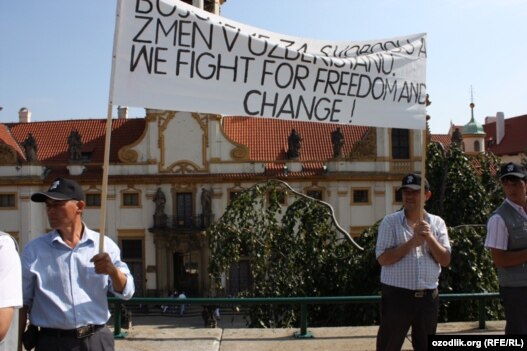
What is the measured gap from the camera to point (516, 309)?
177 inches

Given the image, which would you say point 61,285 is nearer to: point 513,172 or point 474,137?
point 513,172

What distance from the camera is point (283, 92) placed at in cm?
525

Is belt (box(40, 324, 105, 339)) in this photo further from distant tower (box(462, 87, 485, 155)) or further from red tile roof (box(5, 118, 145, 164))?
distant tower (box(462, 87, 485, 155))

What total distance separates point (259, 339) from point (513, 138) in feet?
206

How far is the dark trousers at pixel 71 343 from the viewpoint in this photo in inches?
141

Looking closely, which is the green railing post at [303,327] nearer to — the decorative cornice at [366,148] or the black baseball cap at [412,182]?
the black baseball cap at [412,182]

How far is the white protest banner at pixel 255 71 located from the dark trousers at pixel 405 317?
5.36 ft

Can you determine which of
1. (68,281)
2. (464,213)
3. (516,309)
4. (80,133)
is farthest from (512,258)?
(80,133)

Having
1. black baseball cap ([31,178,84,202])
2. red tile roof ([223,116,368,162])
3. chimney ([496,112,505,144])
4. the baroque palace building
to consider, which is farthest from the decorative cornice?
chimney ([496,112,505,144])

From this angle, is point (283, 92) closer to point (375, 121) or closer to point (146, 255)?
point (375, 121)

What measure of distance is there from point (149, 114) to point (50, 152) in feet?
22.3

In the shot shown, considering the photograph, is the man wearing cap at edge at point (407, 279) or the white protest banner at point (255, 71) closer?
the man wearing cap at edge at point (407, 279)

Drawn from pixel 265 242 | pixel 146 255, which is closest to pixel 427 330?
pixel 265 242

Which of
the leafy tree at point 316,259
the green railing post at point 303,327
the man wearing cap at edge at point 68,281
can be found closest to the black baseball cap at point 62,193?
the man wearing cap at edge at point 68,281
